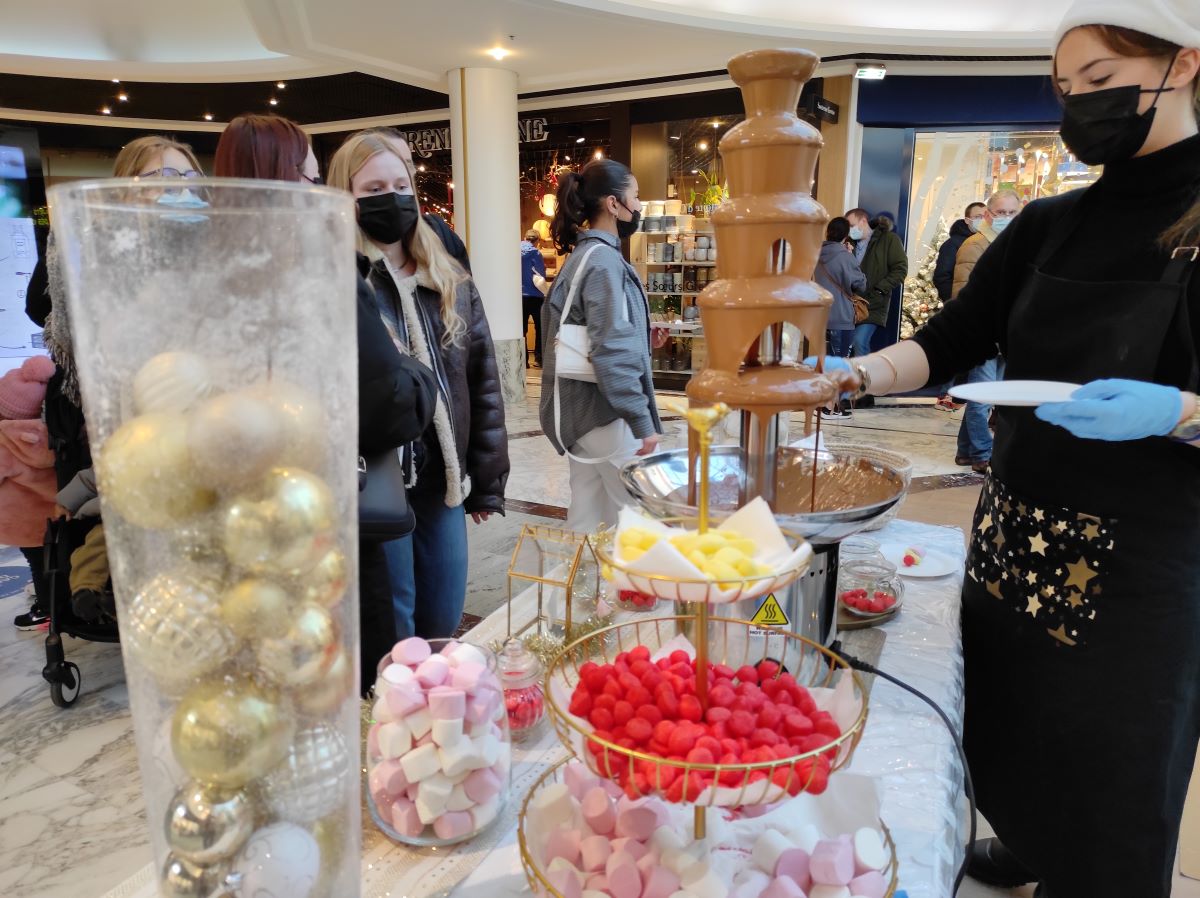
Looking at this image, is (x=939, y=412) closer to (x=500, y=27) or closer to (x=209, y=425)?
(x=500, y=27)

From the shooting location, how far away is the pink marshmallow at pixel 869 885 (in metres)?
0.71

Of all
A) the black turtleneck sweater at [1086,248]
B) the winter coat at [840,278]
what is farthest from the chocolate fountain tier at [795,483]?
the winter coat at [840,278]

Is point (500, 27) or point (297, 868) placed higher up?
point (500, 27)

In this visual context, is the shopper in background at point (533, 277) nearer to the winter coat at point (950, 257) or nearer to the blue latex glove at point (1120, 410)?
the winter coat at point (950, 257)

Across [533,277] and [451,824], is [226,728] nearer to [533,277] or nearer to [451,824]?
[451,824]

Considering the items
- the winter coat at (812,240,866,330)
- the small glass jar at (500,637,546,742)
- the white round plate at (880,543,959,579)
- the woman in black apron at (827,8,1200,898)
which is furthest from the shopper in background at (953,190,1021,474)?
the small glass jar at (500,637,546,742)

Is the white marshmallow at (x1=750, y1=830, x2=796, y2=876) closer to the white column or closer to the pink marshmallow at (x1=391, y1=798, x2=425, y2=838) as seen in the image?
the pink marshmallow at (x1=391, y1=798, x2=425, y2=838)

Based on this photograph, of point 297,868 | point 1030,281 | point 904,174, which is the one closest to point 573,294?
point 1030,281

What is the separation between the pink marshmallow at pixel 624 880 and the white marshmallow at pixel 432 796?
0.79ft

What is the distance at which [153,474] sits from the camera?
0.47 metres

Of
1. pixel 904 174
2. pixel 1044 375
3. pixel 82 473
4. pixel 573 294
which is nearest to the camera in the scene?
pixel 1044 375

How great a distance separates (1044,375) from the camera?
4.51 feet

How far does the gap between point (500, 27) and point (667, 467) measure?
5818mm

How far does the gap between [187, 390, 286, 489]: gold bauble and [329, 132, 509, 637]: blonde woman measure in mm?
1484
